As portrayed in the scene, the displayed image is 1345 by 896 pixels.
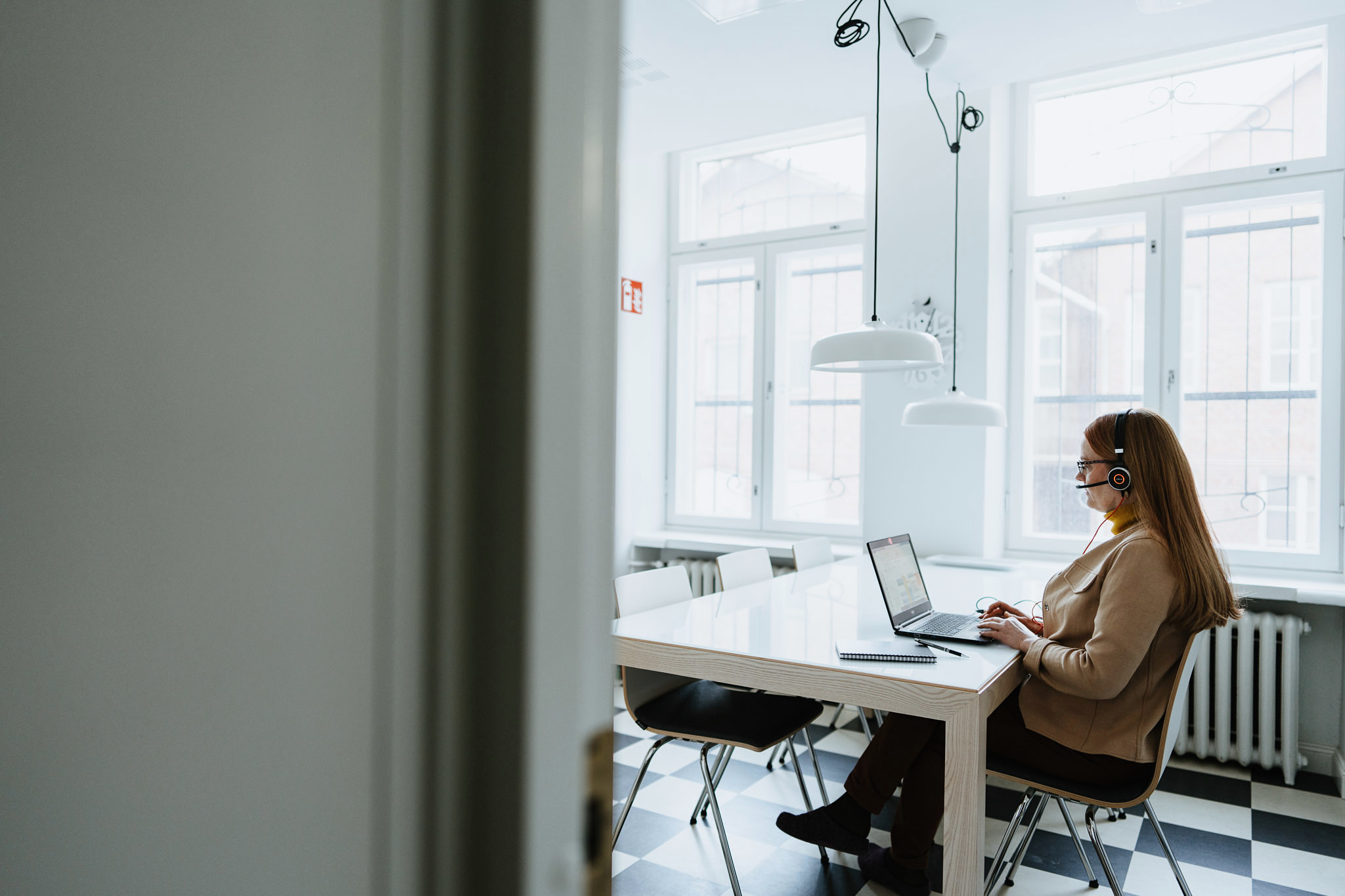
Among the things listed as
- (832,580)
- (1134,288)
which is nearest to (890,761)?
(832,580)

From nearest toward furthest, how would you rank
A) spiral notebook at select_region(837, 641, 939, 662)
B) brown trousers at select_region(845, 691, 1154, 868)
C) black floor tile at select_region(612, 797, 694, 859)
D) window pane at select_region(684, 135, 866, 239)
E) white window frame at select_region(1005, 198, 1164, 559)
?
spiral notebook at select_region(837, 641, 939, 662)
brown trousers at select_region(845, 691, 1154, 868)
black floor tile at select_region(612, 797, 694, 859)
white window frame at select_region(1005, 198, 1164, 559)
window pane at select_region(684, 135, 866, 239)

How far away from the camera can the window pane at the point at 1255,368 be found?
3.38 metres

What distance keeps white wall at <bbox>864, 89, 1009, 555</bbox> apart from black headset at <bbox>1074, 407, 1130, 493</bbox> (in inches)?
69.3

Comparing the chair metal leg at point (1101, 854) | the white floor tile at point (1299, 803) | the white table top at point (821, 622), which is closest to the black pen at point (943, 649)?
the white table top at point (821, 622)

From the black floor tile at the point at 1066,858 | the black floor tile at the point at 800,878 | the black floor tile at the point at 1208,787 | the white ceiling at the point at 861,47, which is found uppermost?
the white ceiling at the point at 861,47

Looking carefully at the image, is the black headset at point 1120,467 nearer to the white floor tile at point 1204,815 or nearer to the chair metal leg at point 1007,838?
the chair metal leg at point 1007,838

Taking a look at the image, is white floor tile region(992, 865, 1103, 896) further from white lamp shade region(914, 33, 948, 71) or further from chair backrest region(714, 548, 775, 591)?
white lamp shade region(914, 33, 948, 71)

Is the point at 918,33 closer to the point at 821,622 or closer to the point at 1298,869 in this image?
the point at 821,622

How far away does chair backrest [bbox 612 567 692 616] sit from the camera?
2480mm

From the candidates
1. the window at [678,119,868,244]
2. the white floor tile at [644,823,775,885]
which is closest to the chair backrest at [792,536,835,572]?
the white floor tile at [644,823,775,885]

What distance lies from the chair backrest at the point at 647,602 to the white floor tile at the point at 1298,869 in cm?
182

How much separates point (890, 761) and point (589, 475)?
206cm

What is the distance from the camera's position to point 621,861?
8.04 feet

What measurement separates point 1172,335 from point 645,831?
3091 mm
